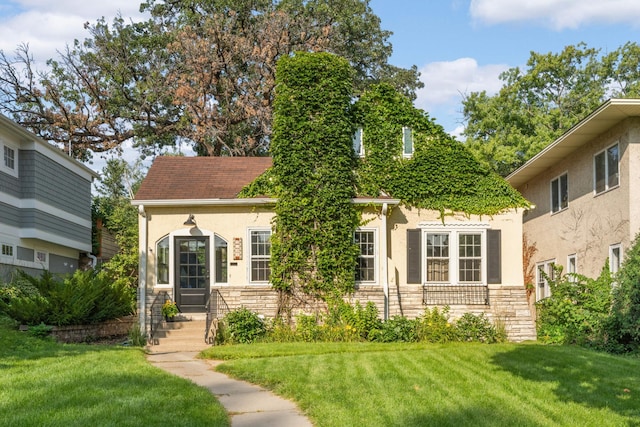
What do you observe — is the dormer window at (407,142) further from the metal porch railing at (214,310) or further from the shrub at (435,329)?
the metal porch railing at (214,310)

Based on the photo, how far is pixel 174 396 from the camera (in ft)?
26.0

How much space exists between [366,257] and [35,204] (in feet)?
32.6

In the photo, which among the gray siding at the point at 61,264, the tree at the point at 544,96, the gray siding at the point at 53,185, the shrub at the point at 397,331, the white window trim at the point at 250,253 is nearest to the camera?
the shrub at the point at 397,331

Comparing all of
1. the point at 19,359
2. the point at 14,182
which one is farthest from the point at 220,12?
the point at 19,359

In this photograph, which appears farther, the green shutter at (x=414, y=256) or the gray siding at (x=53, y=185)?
the gray siding at (x=53, y=185)

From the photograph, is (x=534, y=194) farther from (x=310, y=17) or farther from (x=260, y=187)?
(x=310, y=17)

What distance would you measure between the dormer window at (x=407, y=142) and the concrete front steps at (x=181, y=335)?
266 inches

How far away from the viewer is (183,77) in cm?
2883

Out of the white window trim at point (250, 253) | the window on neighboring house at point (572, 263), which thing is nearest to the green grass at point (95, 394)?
the white window trim at point (250, 253)

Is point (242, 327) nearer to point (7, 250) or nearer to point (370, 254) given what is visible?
point (370, 254)

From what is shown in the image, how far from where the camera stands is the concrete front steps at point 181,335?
14.8 metres

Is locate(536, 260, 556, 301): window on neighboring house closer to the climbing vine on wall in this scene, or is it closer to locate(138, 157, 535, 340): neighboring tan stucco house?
locate(138, 157, 535, 340): neighboring tan stucco house

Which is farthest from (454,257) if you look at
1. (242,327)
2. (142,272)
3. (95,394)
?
(95,394)

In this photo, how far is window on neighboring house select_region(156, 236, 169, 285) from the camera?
56.0ft
